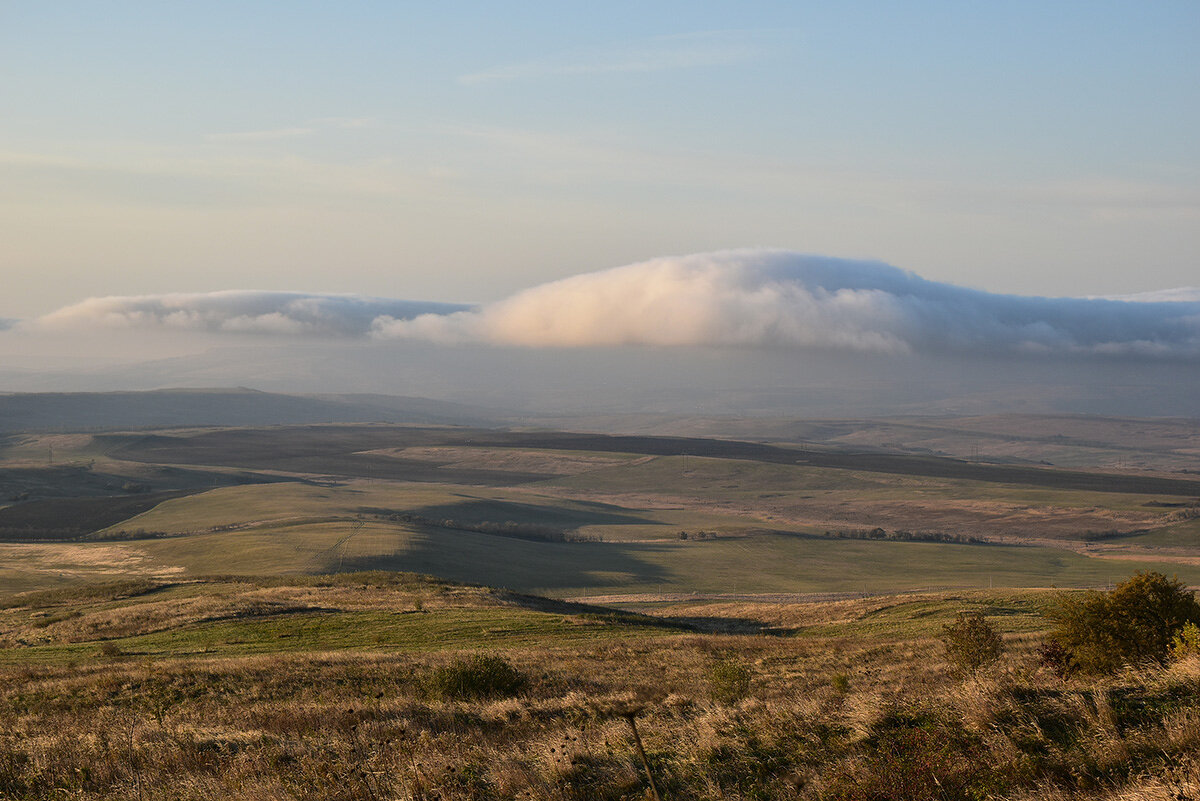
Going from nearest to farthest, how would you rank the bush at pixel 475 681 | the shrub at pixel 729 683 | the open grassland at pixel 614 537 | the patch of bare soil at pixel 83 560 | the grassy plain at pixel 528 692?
1. the grassy plain at pixel 528 692
2. the shrub at pixel 729 683
3. the bush at pixel 475 681
4. the patch of bare soil at pixel 83 560
5. the open grassland at pixel 614 537

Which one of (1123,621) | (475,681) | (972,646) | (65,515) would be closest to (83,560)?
(65,515)

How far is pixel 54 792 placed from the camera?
477 inches

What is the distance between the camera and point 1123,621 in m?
23.0

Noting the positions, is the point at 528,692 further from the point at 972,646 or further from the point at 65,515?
the point at 65,515

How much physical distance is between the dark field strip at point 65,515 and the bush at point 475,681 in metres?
130

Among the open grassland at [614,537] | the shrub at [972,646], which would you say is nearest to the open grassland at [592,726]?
the shrub at [972,646]

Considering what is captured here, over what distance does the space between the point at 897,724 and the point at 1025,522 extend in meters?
169

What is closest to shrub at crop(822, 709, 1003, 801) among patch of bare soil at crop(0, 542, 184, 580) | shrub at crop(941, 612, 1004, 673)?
shrub at crop(941, 612, 1004, 673)

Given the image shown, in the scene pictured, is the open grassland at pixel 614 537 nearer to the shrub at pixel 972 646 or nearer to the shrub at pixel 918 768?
the shrub at pixel 972 646

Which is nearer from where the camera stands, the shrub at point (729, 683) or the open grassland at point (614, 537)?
the shrub at point (729, 683)

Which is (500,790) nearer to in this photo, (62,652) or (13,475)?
(62,652)

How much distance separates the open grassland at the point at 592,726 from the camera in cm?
1059

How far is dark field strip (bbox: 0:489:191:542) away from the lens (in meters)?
135

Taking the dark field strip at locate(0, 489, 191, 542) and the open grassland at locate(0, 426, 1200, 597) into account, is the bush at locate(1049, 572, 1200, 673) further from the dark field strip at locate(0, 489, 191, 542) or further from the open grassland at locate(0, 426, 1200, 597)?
the dark field strip at locate(0, 489, 191, 542)
